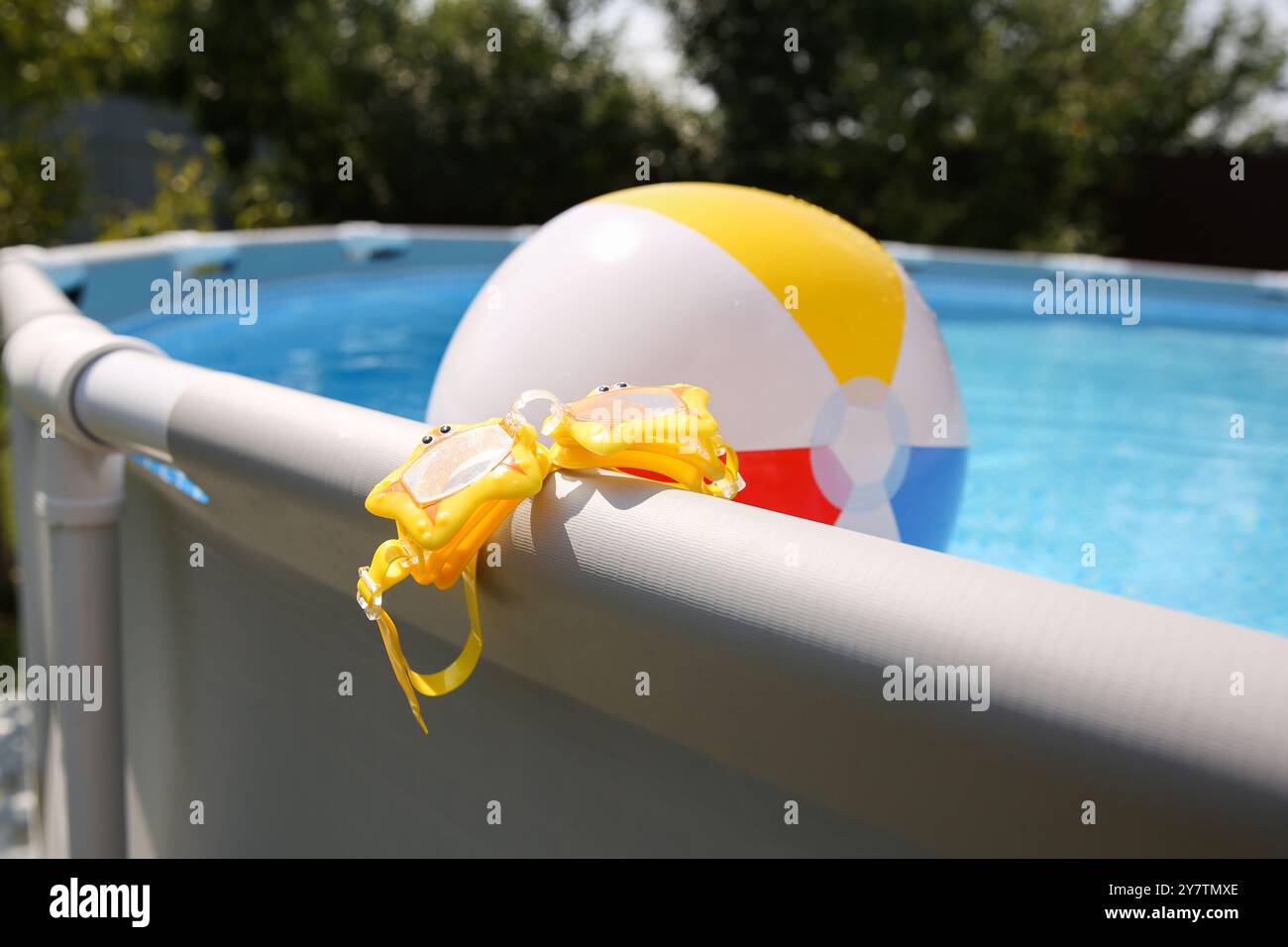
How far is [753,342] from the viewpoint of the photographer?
6.48 feet

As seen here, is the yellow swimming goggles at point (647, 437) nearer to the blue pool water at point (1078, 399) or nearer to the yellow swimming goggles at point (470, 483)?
the yellow swimming goggles at point (470, 483)

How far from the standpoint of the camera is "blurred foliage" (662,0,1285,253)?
14148 mm

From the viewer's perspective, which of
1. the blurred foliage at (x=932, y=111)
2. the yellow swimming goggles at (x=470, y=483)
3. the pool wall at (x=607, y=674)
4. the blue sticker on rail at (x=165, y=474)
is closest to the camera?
the pool wall at (x=607, y=674)

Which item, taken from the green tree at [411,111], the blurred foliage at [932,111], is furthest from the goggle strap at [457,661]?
the blurred foliage at [932,111]

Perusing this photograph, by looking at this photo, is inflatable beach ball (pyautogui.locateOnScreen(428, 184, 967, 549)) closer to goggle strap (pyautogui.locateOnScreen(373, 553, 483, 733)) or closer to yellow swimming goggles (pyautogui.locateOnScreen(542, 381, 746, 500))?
yellow swimming goggles (pyautogui.locateOnScreen(542, 381, 746, 500))

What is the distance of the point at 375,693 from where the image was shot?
1.49 metres

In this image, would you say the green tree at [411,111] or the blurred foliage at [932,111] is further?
the blurred foliage at [932,111]

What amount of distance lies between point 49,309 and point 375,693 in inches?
58.1

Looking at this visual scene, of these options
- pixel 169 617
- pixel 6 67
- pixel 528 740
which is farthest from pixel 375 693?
pixel 6 67

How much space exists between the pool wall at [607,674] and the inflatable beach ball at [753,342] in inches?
21.5

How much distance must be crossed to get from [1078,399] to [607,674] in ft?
16.8

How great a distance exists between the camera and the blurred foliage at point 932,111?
14.1 metres

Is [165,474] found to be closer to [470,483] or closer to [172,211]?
[470,483]
